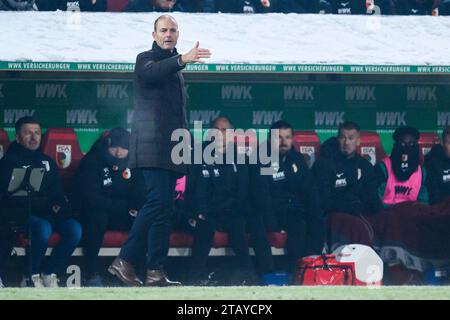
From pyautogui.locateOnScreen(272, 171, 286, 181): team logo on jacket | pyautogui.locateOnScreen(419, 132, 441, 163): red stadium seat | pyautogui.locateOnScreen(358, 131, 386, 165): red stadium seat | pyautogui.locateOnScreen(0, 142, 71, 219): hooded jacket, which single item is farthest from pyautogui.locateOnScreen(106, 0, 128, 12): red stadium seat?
pyautogui.locateOnScreen(419, 132, 441, 163): red stadium seat

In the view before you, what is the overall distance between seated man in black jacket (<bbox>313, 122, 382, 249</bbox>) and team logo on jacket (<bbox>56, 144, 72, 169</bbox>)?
2.19m

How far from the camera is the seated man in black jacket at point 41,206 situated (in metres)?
11.6

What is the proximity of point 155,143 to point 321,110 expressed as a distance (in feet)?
13.1

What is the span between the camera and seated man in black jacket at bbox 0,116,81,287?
1162 centimetres

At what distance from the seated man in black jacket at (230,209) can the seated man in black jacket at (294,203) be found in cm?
20

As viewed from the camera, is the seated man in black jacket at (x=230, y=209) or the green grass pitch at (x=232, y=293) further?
the seated man in black jacket at (x=230, y=209)

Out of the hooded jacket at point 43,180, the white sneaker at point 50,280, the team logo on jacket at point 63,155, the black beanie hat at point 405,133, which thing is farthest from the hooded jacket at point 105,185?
the black beanie hat at point 405,133

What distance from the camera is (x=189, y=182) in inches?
478

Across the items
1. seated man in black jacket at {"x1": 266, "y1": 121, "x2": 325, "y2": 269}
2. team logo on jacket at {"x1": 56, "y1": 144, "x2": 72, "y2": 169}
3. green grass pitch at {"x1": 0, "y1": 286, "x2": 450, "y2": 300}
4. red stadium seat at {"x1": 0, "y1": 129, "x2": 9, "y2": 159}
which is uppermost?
red stadium seat at {"x1": 0, "y1": 129, "x2": 9, "y2": 159}

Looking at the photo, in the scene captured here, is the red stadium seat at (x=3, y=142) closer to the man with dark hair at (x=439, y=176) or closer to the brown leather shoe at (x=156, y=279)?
the brown leather shoe at (x=156, y=279)

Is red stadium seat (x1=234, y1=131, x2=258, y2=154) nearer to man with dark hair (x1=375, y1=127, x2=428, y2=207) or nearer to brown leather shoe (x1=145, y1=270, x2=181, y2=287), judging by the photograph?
man with dark hair (x1=375, y1=127, x2=428, y2=207)
